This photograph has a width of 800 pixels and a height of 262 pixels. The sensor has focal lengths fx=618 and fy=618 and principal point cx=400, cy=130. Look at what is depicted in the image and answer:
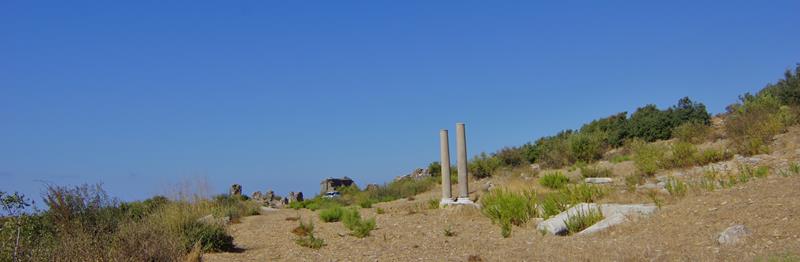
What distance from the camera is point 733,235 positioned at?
26.8 feet

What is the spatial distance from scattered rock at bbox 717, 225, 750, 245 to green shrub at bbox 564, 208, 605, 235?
10.3ft

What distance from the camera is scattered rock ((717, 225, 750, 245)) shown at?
804 centimetres

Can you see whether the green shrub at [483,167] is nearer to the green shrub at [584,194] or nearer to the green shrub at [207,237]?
the green shrub at [584,194]

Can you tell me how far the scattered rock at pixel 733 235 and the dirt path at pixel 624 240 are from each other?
11cm

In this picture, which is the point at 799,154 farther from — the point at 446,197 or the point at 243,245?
the point at 243,245

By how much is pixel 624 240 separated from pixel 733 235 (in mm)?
1590

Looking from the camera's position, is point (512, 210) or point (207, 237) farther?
point (512, 210)

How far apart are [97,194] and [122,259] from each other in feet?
18.0

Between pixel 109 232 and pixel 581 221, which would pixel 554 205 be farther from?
pixel 109 232

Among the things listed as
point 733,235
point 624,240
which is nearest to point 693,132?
point 624,240

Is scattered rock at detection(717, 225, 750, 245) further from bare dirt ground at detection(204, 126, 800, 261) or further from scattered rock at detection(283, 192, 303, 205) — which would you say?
scattered rock at detection(283, 192, 303, 205)

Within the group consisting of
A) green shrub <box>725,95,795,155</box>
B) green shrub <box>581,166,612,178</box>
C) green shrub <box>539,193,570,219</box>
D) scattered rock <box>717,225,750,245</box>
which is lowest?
scattered rock <box>717,225,750,245</box>

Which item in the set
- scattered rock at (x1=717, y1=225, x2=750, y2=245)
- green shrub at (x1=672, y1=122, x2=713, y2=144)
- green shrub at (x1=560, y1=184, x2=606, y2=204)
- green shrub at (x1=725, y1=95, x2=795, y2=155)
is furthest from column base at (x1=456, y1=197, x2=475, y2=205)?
green shrub at (x1=672, y1=122, x2=713, y2=144)

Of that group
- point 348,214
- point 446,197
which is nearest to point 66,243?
point 348,214
